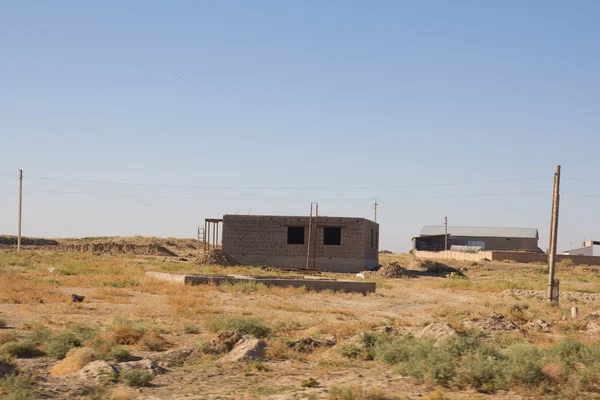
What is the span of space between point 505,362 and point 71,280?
75.2 feet

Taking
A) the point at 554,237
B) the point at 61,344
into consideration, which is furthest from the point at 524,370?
the point at 554,237

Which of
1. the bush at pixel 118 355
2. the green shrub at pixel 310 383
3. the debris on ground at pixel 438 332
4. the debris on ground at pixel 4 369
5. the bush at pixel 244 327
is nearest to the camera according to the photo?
the green shrub at pixel 310 383

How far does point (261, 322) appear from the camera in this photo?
17.3 meters

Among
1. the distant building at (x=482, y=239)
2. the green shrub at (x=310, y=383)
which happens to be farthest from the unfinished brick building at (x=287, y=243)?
the distant building at (x=482, y=239)

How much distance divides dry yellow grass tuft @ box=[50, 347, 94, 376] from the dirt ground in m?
0.18

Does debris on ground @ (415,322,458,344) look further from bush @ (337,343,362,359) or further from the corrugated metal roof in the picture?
the corrugated metal roof

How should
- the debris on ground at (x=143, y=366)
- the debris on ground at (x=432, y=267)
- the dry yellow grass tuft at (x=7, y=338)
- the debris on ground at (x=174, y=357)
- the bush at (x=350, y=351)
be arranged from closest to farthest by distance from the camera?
1. the debris on ground at (x=143, y=366)
2. the debris on ground at (x=174, y=357)
3. the bush at (x=350, y=351)
4. the dry yellow grass tuft at (x=7, y=338)
5. the debris on ground at (x=432, y=267)

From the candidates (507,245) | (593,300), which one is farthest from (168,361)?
(507,245)

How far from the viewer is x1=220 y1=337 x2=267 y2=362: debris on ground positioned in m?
12.5

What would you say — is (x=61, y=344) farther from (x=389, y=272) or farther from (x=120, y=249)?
(x=120, y=249)

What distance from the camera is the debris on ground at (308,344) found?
45.2ft

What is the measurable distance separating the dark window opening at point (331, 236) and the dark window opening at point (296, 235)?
1537 mm

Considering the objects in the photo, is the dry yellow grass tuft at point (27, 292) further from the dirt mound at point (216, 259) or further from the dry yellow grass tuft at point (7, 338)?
the dirt mound at point (216, 259)

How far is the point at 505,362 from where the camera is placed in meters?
10.9
